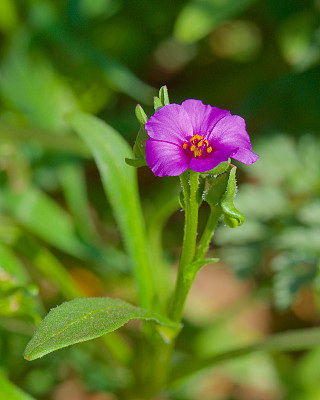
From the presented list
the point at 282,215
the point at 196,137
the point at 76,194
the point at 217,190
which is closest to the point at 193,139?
the point at 196,137

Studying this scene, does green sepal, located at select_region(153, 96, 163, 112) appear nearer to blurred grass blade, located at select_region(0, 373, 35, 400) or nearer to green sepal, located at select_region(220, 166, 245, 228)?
green sepal, located at select_region(220, 166, 245, 228)

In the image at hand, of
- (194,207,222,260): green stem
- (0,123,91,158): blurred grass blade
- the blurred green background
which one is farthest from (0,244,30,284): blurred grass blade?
(194,207,222,260): green stem

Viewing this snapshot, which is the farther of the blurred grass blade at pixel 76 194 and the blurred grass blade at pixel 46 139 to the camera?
the blurred grass blade at pixel 76 194

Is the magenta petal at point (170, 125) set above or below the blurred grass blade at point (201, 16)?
above

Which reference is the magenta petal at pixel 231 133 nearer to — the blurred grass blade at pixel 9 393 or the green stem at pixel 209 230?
the green stem at pixel 209 230

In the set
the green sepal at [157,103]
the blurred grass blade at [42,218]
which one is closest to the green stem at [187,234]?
the green sepal at [157,103]

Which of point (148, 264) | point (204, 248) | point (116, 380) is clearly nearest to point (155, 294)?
point (148, 264)

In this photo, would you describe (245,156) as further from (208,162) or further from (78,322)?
(78,322)
